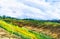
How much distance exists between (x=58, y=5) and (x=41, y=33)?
1.22ft

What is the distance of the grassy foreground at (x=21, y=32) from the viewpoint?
5.22 feet

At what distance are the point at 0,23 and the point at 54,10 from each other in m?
0.62

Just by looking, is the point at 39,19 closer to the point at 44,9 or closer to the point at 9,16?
the point at 44,9

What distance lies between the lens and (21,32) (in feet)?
5.26

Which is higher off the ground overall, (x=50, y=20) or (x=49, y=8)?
(x=49, y=8)

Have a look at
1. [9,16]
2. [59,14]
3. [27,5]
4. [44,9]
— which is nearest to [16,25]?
[9,16]

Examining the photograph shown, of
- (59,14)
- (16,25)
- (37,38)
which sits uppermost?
(59,14)

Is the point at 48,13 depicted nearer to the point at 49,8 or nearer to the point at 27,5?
the point at 49,8

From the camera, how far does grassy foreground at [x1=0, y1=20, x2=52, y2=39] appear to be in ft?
5.22

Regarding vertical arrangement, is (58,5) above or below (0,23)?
above

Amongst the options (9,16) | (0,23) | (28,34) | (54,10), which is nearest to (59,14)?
(54,10)

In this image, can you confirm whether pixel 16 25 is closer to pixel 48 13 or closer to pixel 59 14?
pixel 48 13

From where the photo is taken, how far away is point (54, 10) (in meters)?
1.68

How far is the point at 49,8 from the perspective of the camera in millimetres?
1689
